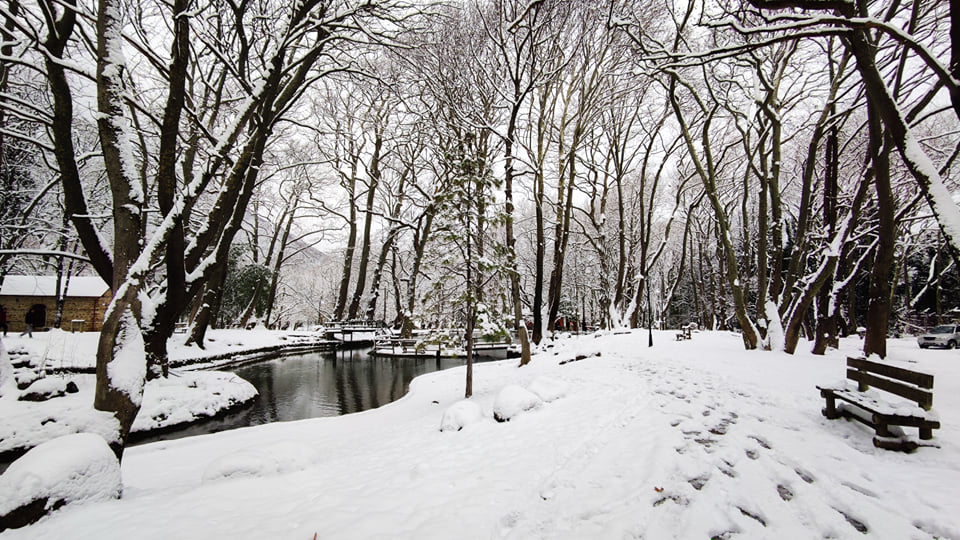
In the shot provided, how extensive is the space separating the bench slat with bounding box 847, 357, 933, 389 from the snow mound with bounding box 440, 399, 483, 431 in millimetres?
4978

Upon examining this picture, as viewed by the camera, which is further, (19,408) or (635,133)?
(635,133)

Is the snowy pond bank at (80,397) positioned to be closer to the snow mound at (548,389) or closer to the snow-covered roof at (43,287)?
the snow mound at (548,389)

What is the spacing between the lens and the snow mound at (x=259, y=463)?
3.96 m

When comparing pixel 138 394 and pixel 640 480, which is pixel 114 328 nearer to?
pixel 138 394

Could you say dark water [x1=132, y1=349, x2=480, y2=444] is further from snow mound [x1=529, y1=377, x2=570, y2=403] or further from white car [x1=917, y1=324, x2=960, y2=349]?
white car [x1=917, y1=324, x2=960, y2=349]

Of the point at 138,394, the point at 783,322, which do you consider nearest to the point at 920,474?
the point at 138,394

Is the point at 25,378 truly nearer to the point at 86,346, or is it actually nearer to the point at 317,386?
the point at 317,386

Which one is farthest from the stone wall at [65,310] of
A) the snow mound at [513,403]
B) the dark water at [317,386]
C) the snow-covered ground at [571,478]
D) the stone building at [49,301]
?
the snow mound at [513,403]

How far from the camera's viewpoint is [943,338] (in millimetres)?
15969

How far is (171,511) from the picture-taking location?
10.4 feet

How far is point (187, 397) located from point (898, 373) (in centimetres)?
1230

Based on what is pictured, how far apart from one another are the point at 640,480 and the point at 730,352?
9.15 metres

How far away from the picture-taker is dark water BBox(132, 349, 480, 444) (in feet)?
27.5

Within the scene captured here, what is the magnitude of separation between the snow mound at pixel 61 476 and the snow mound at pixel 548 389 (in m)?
5.52
